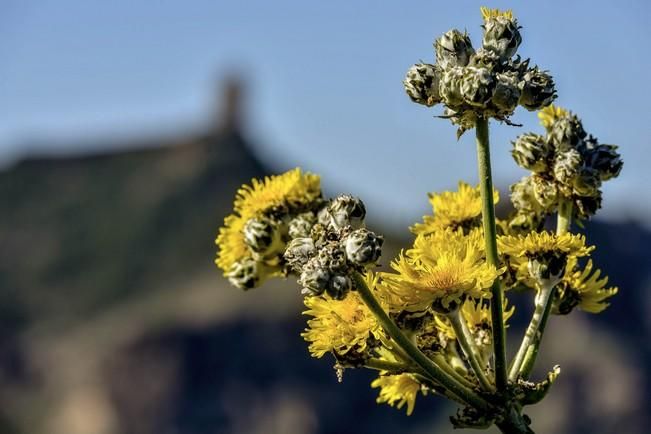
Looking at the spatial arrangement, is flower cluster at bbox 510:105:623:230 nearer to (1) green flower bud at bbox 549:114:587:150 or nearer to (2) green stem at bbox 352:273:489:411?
(1) green flower bud at bbox 549:114:587:150

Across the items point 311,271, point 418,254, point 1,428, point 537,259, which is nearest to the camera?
point 311,271

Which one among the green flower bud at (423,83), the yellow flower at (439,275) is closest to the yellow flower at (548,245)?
the yellow flower at (439,275)

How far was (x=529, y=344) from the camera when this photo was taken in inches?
214

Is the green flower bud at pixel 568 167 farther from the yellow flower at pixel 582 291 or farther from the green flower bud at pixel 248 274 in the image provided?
the green flower bud at pixel 248 274

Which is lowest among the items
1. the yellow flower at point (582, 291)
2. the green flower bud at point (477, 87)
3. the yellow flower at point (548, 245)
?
the yellow flower at point (582, 291)

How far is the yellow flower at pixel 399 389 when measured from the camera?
19.2 feet

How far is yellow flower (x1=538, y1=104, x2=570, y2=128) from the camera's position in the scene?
20.0 ft

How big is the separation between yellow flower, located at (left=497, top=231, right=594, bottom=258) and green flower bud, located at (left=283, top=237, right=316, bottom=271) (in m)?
1.07

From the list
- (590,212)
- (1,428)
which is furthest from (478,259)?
(1,428)

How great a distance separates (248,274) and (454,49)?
1.90 meters

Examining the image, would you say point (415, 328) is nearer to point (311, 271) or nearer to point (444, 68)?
point (311, 271)

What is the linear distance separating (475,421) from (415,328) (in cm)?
52

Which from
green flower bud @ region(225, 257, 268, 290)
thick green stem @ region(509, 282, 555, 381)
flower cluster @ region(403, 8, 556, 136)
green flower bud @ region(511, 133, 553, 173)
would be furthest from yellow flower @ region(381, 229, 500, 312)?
green flower bud @ region(225, 257, 268, 290)

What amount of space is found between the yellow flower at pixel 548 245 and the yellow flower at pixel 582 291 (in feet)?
1.44
